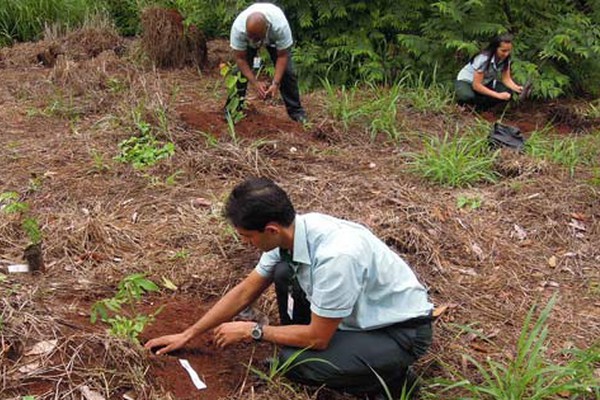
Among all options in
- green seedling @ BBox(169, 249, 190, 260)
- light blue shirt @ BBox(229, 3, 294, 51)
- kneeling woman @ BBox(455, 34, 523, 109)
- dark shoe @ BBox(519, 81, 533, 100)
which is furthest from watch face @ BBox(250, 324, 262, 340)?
dark shoe @ BBox(519, 81, 533, 100)

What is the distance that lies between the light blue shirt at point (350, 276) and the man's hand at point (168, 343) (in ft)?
1.51

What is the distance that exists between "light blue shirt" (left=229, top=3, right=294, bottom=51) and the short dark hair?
10.1ft

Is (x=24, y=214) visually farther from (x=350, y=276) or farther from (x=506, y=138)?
(x=506, y=138)

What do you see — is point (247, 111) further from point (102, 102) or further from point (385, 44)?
point (385, 44)

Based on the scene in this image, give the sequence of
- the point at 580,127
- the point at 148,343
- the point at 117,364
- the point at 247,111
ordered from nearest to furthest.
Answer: the point at 117,364 < the point at 148,343 < the point at 247,111 < the point at 580,127

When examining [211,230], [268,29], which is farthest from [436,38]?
[211,230]

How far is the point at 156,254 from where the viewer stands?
11.9 ft

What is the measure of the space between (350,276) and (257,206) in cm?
39

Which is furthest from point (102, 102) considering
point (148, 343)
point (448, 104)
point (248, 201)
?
point (248, 201)

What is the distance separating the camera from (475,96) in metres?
6.50

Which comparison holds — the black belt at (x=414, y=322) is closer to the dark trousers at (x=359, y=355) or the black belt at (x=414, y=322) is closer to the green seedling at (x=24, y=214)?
the dark trousers at (x=359, y=355)

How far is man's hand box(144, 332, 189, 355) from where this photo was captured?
2707mm

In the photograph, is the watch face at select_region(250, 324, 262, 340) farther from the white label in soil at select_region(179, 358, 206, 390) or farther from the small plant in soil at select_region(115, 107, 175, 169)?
the small plant in soil at select_region(115, 107, 175, 169)

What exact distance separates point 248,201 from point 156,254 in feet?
4.94
